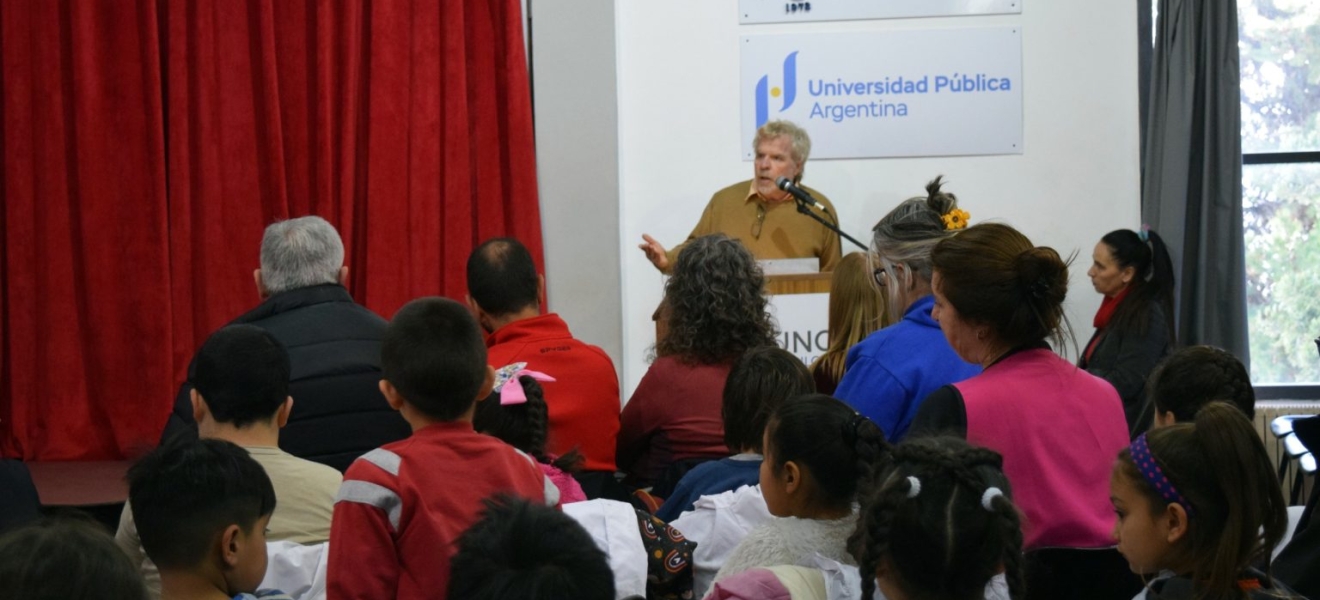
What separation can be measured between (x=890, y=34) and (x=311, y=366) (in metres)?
3.19

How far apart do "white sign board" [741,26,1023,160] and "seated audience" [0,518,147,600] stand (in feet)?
14.2

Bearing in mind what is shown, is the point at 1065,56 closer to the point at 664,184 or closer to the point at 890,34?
the point at 890,34

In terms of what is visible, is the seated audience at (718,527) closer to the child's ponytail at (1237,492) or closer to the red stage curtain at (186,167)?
the child's ponytail at (1237,492)

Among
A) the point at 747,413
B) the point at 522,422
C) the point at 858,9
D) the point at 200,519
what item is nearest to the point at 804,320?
the point at 858,9

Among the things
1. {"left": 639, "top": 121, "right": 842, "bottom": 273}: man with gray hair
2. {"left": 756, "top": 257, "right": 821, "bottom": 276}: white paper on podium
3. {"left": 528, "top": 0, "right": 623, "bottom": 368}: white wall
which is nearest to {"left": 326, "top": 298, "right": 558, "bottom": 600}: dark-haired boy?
{"left": 756, "top": 257, "right": 821, "bottom": 276}: white paper on podium

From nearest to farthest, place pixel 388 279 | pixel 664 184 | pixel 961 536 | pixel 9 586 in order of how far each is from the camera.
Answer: pixel 9 586 → pixel 961 536 → pixel 388 279 → pixel 664 184

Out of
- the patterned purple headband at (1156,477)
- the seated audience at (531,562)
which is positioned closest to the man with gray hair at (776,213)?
the patterned purple headband at (1156,477)

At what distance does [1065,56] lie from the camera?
17.0 ft

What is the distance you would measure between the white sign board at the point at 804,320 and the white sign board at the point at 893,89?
1286mm

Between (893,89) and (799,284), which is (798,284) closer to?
(799,284)

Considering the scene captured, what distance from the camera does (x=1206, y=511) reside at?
1669 millimetres

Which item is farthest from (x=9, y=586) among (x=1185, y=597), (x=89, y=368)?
(x=89, y=368)

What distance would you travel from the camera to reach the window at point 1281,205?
5.40 meters

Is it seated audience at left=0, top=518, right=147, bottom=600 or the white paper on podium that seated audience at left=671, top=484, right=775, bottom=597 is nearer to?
seated audience at left=0, top=518, right=147, bottom=600
